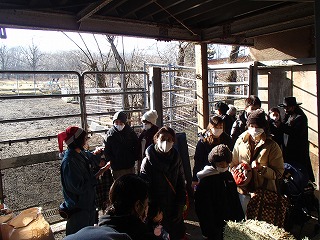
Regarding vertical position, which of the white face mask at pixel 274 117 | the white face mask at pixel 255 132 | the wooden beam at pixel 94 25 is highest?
the wooden beam at pixel 94 25

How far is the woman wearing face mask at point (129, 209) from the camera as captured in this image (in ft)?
5.40

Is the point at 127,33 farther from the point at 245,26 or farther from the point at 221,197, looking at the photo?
the point at 221,197

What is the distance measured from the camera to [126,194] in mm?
1748

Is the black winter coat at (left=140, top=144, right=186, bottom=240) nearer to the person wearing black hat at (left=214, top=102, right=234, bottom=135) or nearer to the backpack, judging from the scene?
the backpack

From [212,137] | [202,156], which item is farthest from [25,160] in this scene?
[212,137]

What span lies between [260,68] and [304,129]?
2480 mm

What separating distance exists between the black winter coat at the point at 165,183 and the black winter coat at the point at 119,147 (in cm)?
102

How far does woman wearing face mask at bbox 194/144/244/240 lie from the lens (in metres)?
3.17

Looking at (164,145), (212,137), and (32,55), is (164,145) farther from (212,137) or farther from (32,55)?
(32,55)

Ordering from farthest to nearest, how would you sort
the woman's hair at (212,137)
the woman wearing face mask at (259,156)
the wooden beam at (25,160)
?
the wooden beam at (25,160)
the woman's hair at (212,137)
the woman wearing face mask at (259,156)

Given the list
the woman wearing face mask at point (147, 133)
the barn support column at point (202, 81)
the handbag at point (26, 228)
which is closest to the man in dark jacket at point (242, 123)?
the barn support column at point (202, 81)

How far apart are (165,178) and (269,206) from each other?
1.17 metres

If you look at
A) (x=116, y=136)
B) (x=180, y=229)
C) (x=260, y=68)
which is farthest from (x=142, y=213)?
(x=260, y=68)

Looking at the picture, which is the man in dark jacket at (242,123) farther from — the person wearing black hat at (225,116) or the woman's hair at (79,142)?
the woman's hair at (79,142)
